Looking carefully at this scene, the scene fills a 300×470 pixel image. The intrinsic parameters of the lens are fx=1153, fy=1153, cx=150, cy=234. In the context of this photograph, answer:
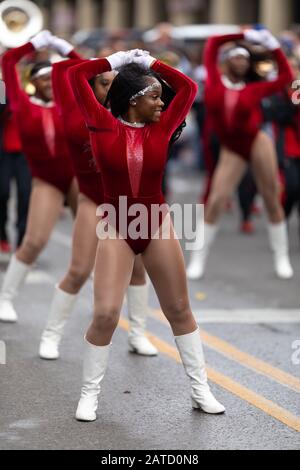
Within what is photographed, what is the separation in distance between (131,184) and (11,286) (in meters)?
2.64

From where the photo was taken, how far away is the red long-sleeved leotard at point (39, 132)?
7.87 meters

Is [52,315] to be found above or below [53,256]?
above

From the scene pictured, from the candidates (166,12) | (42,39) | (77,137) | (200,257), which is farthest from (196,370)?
(166,12)

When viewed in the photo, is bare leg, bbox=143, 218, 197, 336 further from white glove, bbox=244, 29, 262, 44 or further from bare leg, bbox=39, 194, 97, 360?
white glove, bbox=244, 29, 262, 44

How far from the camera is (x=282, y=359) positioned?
712 centimetres

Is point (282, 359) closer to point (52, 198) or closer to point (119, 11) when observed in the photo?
A: point (52, 198)

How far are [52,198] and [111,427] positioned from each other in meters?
2.58

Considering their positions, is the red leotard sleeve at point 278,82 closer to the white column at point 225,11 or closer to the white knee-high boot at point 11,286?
the white knee-high boot at point 11,286

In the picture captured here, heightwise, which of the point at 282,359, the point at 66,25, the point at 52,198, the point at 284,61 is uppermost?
the point at 284,61

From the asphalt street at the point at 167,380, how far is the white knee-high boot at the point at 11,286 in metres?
0.11

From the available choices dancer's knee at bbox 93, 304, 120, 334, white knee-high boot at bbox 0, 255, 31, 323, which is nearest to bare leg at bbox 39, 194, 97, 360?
white knee-high boot at bbox 0, 255, 31, 323

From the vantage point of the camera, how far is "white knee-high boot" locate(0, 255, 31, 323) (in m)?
8.05

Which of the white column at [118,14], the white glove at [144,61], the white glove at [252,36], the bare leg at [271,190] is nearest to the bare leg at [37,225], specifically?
the white glove at [252,36]
